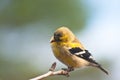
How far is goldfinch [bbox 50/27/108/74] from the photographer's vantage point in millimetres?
2332

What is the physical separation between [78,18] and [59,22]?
0.58m

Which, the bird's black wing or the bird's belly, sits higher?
the bird's black wing

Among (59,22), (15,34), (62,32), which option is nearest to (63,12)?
(59,22)

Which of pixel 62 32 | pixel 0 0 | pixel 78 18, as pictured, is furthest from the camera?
pixel 0 0

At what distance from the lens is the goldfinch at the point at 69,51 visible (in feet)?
7.65

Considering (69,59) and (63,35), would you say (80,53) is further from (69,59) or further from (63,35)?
(63,35)

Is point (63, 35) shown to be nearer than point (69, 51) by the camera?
Yes

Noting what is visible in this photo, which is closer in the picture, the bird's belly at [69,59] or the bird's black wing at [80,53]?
the bird's belly at [69,59]

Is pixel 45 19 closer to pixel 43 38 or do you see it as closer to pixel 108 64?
pixel 43 38

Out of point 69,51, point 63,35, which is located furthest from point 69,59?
point 63,35

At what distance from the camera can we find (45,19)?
9555 millimetres

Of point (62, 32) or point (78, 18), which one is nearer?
point (62, 32)

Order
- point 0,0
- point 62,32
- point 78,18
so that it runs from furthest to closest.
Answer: point 0,0, point 78,18, point 62,32

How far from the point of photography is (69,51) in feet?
8.05
